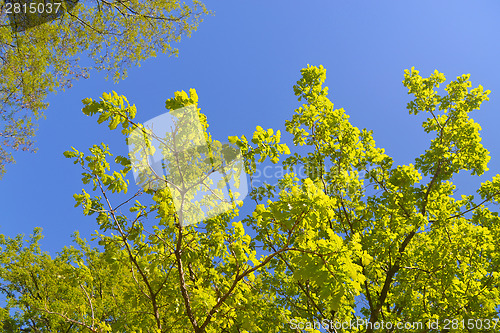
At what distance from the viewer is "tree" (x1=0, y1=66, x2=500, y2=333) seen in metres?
4.63

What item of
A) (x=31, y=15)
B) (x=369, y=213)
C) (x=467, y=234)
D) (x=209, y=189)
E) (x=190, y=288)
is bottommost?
(x=190, y=288)

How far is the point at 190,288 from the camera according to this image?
5957 millimetres

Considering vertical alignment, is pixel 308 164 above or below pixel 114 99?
above

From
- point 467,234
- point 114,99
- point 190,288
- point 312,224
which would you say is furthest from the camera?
point 467,234

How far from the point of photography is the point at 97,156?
4.79m

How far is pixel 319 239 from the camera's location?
6535mm

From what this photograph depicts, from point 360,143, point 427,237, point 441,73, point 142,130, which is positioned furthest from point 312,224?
point 441,73

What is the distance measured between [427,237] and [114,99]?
8.10m

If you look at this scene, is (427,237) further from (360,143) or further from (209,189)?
(209,189)

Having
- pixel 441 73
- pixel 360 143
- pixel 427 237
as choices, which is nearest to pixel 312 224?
pixel 360 143

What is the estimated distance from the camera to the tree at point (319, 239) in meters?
4.63

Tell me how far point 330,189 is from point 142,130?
5497 millimetres

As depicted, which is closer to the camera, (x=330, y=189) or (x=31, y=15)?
(x=330, y=189)

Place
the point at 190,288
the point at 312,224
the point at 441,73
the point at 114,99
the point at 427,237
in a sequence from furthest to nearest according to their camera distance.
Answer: the point at 441,73 < the point at 427,237 < the point at 190,288 < the point at 114,99 < the point at 312,224
